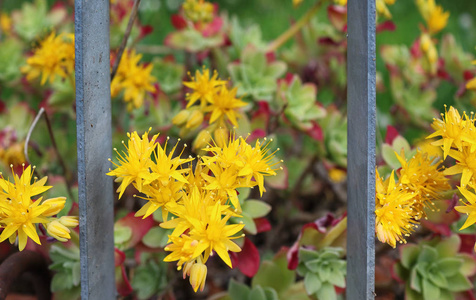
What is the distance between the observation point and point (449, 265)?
1.14 meters

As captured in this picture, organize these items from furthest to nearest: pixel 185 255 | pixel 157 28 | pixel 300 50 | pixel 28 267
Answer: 1. pixel 157 28
2. pixel 300 50
3. pixel 28 267
4. pixel 185 255

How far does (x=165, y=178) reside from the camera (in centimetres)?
88

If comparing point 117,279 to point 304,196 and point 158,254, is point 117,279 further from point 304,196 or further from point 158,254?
point 304,196

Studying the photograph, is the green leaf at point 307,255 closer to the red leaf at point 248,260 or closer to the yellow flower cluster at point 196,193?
the red leaf at point 248,260

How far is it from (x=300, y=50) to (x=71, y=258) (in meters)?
1.03

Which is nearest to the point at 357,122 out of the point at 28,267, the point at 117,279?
the point at 117,279

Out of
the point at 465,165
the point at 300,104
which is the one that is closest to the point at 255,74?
the point at 300,104

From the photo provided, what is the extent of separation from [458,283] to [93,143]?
86 cm

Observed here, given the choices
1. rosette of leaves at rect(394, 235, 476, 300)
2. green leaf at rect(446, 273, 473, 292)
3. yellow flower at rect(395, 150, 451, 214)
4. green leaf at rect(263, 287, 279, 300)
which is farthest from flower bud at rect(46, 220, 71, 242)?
green leaf at rect(446, 273, 473, 292)

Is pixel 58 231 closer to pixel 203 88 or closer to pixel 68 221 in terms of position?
pixel 68 221

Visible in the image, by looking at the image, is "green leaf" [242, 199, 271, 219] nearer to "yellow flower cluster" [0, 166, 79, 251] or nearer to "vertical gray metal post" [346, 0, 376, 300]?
"vertical gray metal post" [346, 0, 376, 300]

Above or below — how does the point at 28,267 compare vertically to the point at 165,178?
below

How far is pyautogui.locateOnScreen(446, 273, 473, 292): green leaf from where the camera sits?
3.71ft

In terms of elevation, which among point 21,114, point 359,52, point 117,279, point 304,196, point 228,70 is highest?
point 359,52
